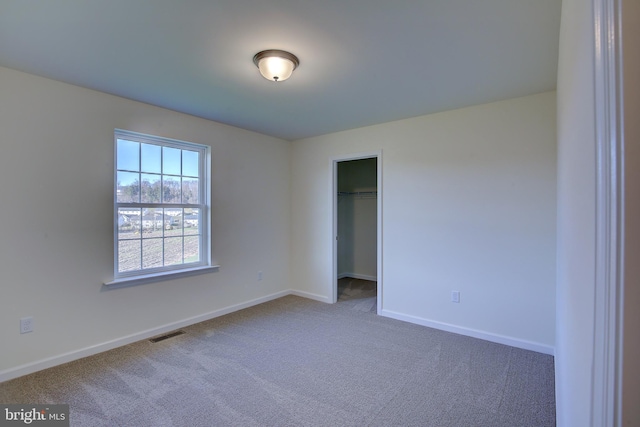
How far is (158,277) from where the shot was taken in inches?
132

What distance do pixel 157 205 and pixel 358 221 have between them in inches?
151

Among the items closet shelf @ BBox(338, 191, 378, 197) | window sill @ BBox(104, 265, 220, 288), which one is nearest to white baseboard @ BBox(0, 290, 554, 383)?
window sill @ BBox(104, 265, 220, 288)

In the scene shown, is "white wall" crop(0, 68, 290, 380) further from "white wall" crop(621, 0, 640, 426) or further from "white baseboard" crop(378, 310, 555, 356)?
"white wall" crop(621, 0, 640, 426)

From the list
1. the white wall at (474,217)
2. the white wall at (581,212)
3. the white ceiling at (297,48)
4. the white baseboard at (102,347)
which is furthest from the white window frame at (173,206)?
the white wall at (581,212)

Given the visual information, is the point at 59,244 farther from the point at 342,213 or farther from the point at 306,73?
the point at 342,213

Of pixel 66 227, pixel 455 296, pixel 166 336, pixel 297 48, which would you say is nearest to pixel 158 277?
pixel 166 336

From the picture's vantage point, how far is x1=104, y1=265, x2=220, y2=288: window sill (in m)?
3.05

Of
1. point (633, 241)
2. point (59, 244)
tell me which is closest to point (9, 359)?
point (59, 244)

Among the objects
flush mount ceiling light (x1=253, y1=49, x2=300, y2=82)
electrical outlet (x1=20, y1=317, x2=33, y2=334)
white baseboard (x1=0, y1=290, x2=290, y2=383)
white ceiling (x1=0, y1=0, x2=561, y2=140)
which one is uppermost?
white ceiling (x1=0, y1=0, x2=561, y2=140)

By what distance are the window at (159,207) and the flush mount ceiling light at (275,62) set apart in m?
1.81

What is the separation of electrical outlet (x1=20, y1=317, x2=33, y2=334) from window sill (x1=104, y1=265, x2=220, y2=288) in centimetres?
57

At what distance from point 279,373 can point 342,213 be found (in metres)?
4.10

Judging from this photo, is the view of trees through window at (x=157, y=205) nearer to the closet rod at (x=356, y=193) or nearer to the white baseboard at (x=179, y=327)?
the white baseboard at (x=179, y=327)

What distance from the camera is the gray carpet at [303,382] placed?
6.72ft
